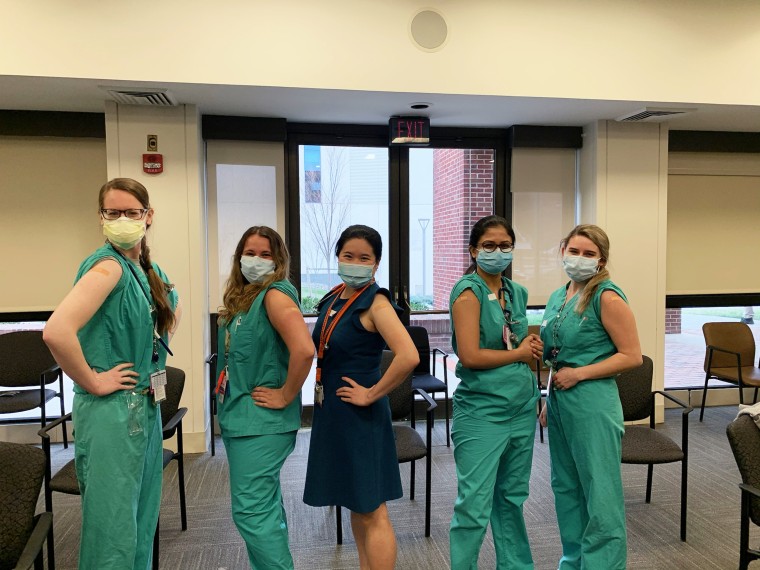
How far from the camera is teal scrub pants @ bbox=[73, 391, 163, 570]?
1.63 metres

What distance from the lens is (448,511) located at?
2916 mm

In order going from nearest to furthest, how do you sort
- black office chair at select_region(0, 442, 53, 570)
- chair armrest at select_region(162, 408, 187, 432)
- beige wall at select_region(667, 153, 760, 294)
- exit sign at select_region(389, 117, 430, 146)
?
1. black office chair at select_region(0, 442, 53, 570)
2. chair armrest at select_region(162, 408, 187, 432)
3. exit sign at select_region(389, 117, 430, 146)
4. beige wall at select_region(667, 153, 760, 294)

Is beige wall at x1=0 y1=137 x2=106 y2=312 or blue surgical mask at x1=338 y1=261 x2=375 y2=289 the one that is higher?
beige wall at x1=0 y1=137 x2=106 y2=312

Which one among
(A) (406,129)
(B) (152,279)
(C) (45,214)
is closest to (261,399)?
(B) (152,279)

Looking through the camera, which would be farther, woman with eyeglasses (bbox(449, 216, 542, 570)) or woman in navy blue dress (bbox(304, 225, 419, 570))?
woman with eyeglasses (bbox(449, 216, 542, 570))

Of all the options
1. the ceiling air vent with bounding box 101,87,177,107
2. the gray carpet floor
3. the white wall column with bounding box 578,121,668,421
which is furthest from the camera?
the white wall column with bounding box 578,121,668,421

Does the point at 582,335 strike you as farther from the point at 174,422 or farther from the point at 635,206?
the point at 635,206

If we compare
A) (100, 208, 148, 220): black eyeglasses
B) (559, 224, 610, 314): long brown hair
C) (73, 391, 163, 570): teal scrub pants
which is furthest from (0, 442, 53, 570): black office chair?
(559, 224, 610, 314): long brown hair

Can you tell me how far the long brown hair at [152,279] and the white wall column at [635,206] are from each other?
132 inches

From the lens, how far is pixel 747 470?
5.98 feet

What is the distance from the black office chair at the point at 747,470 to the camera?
69.5 inches

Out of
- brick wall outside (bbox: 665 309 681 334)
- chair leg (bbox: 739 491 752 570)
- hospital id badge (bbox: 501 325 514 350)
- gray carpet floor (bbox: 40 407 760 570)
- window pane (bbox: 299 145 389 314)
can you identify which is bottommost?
gray carpet floor (bbox: 40 407 760 570)

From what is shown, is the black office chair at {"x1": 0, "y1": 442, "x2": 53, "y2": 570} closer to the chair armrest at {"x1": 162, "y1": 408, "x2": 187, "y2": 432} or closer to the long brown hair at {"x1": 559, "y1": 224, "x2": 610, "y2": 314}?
the chair armrest at {"x1": 162, "y1": 408, "x2": 187, "y2": 432}

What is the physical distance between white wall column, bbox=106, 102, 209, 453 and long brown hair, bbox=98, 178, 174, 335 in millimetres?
1852
